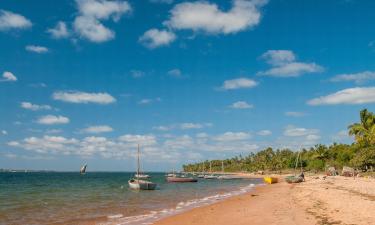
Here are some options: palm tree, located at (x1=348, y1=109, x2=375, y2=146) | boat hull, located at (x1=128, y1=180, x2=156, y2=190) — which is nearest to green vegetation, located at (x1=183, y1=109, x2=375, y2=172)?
palm tree, located at (x1=348, y1=109, x2=375, y2=146)

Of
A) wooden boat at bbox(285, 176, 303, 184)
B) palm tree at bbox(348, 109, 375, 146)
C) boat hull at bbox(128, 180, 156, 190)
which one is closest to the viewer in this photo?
boat hull at bbox(128, 180, 156, 190)

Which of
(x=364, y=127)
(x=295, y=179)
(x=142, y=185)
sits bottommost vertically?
(x=295, y=179)

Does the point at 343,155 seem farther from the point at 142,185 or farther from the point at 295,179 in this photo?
the point at 142,185

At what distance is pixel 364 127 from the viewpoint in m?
86.8

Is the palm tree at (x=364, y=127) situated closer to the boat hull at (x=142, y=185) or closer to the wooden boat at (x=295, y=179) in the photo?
the wooden boat at (x=295, y=179)

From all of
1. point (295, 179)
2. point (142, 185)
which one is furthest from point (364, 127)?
point (142, 185)

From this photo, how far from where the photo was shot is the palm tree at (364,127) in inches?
3356

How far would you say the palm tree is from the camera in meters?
85.2

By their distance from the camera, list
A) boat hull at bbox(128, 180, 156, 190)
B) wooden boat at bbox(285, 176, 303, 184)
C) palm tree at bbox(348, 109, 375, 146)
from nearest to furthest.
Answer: boat hull at bbox(128, 180, 156, 190) < wooden boat at bbox(285, 176, 303, 184) < palm tree at bbox(348, 109, 375, 146)

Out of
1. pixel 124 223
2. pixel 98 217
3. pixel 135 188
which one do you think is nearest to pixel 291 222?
pixel 124 223

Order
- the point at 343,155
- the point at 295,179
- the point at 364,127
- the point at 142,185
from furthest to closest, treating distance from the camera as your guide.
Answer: the point at 343,155 < the point at 364,127 < the point at 295,179 < the point at 142,185

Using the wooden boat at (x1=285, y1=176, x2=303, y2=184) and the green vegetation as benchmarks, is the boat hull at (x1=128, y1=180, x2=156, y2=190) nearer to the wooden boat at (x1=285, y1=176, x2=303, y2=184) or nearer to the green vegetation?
the wooden boat at (x1=285, y1=176, x2=303, y2=184)

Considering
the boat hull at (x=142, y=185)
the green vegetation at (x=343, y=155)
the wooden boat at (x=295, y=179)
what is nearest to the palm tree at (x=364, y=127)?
the green vegetation at (x=343, y=155)

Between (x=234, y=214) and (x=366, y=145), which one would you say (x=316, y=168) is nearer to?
(x=366, y=145)
